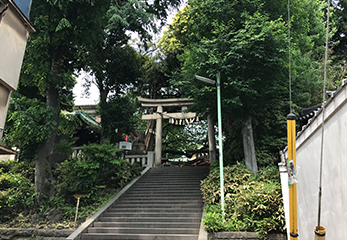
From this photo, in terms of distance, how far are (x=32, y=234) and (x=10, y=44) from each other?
6.71m

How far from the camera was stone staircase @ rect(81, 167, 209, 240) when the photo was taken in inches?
344

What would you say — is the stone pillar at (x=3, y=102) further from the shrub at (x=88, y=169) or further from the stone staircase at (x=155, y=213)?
the shrub at (x=88, y=169)

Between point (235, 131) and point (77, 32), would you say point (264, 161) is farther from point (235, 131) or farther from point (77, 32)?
point (77, 32)

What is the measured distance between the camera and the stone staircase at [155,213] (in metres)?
8.75

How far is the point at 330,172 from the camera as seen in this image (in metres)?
4.19

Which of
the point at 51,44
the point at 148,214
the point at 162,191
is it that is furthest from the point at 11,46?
the point at 162,191

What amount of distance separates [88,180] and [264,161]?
767 centimetres

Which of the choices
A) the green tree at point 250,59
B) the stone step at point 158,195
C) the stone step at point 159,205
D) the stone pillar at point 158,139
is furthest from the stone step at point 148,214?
the stone pillar at point 158,139

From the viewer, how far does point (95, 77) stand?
17422 millimetres

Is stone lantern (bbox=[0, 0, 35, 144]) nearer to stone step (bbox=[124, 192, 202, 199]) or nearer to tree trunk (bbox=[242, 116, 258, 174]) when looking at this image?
stone step (bbox=[124, 192, 202, 199])

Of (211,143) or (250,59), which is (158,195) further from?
(250,59)

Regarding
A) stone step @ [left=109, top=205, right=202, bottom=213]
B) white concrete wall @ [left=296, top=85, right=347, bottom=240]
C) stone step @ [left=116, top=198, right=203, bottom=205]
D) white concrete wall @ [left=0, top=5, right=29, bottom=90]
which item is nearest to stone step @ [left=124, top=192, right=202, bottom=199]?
stone step @ [left=116, top=198, right=203, bottom=205]

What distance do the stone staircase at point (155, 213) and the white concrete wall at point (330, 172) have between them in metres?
4.14

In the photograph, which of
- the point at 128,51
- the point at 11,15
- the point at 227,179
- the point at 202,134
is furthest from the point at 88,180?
the point at 202,134
